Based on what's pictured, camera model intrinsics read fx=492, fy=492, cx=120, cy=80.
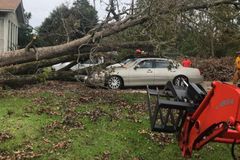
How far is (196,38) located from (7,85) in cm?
615

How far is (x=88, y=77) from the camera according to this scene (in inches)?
545

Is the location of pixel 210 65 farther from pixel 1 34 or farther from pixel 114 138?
pixel 114 138

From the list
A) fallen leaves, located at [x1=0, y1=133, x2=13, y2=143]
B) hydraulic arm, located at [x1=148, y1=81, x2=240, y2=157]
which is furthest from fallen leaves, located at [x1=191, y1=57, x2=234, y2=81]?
hydraulic arm, located at [x1=148, y1=81, x2=240, y2=157]

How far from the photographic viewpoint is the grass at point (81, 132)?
27.8 ft

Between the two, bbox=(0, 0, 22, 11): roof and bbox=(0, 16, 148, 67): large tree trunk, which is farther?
bbox=(0, 0, 22, 11): roof

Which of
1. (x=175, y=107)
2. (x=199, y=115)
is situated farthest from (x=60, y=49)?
(x=199, y=115)

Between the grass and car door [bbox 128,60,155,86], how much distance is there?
7874mm

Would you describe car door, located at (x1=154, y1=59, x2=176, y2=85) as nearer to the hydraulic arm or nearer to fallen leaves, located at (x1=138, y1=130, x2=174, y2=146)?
fallen leaves, located at (x1=138, y1=130, x2=174, y2=146)

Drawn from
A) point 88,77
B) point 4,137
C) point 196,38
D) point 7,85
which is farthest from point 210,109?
point 196,38

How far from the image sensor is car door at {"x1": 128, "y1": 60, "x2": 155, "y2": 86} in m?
20.0

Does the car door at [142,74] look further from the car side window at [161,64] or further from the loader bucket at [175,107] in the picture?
the loader bucket at [175,107]

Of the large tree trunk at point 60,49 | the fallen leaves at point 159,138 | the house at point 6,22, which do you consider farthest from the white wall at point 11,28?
the fallen leaves at point 159,138

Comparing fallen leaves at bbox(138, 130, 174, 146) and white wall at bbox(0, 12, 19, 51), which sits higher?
white wall at bbox(0, 12, 19, 51)

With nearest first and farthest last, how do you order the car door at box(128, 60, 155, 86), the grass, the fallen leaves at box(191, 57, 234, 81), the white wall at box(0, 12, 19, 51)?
the grass, the car door at box(128, 60, 155, 86), the fallen leaves at box(191, 57, 234, 81), the white wall at box(0, 12, 19, 51)
